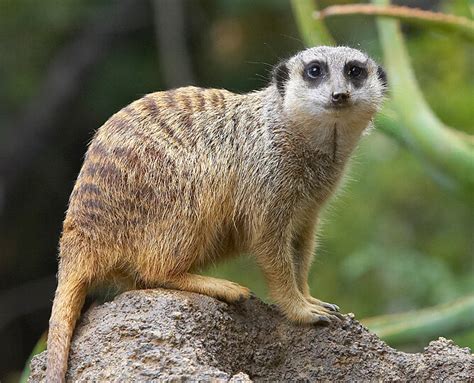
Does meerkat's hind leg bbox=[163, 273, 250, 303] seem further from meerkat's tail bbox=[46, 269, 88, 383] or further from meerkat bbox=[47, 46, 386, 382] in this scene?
meerkat's tail bbox=[46, 269, 88, 383]

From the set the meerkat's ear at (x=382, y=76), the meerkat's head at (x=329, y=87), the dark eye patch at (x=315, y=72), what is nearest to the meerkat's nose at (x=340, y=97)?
the meerkat's head at (x=329, y=87)

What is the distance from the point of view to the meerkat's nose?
3.93 meters

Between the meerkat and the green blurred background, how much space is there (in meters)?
4.13

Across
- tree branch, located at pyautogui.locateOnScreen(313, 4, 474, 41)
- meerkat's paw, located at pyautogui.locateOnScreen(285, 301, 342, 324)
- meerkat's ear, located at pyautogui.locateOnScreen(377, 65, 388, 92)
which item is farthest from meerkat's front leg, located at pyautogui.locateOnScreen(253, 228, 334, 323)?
tree branch, located at pyautogui.locateOnScreen(313, 4, 474, 41)

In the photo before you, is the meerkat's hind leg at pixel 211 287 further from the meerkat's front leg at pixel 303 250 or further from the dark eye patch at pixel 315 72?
the dark eye patch at pixel 315 72

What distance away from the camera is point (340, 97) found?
393 centimetres

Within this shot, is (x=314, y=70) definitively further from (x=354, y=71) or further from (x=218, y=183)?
(x=218, y=183)

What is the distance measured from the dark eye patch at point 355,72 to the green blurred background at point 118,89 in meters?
4.08

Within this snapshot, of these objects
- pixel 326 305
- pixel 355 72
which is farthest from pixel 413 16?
pixel 326 305

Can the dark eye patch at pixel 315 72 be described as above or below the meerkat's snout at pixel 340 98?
above

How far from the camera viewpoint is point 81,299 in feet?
12.2

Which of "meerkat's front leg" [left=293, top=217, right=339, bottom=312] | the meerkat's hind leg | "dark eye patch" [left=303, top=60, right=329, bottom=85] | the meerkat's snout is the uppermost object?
"dark eye patch" [left=303, top=60, right=329, bottom=85]

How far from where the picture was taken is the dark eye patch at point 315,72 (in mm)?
4074

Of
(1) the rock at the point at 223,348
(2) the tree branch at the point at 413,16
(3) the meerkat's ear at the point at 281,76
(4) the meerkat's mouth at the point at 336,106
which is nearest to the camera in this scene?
(1) the rock at the point at 223,348
